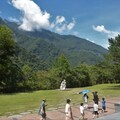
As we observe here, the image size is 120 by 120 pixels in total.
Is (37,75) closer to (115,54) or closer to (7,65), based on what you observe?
(7,65)

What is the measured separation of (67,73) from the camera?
68312mm

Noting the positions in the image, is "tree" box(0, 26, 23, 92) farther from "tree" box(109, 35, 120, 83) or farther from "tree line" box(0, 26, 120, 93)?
"tree" box(109, 35, 120, 83)

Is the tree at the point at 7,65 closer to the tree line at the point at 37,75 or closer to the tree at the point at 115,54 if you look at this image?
the tree line at the point at 37,75

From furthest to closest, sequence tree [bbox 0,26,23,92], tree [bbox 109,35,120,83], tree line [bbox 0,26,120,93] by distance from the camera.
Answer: tree [bbox 109,35,120,83] < tree line [bbox 0,26,120,93] < tree [bbox 0,26,23,92]

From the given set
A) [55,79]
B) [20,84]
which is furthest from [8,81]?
[55,79]

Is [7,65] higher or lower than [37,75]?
higher

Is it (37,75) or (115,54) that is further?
(37,75)

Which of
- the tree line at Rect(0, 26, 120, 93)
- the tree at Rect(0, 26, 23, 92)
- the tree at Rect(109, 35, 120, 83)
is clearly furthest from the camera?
the tree at Rect(109, 35, 120, 83)

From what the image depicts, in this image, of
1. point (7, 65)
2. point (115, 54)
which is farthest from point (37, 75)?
point (115, 54)

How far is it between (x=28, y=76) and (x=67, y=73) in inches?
368

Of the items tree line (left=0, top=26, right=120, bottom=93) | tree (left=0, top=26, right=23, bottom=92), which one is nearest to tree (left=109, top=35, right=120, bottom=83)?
tree line (left=0, top=26, right=120, bottom=93)

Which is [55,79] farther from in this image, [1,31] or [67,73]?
[1,31]

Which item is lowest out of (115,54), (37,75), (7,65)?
(37,75)

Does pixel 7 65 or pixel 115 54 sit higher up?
pixel 115 54
